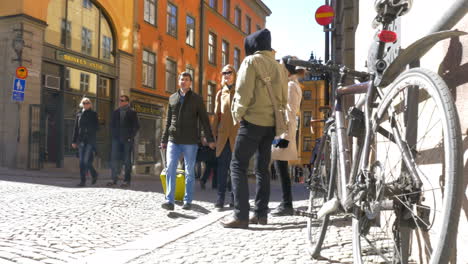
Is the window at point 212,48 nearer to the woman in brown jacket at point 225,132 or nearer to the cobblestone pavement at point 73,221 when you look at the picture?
the cobblestone pavement at point 73,221

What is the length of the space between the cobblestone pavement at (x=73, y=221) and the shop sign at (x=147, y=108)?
Result: 12402 mm

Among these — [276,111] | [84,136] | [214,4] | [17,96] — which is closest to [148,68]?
[17,96]

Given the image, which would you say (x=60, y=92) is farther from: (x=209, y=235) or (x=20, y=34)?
(x=209, y=235)

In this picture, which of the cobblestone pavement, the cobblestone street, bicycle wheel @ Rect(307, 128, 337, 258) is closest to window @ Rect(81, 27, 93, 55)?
the cobblestone pavement

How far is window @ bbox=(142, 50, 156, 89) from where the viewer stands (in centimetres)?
2072

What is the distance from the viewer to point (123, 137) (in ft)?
30.6

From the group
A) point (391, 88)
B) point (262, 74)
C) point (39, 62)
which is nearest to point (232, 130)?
point (262, 74)

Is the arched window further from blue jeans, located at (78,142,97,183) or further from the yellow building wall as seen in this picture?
blue jeans, located at (78,142,97,183)

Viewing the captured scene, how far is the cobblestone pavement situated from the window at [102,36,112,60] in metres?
11.4

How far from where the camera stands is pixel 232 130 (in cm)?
626

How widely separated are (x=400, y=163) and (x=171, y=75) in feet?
71.4

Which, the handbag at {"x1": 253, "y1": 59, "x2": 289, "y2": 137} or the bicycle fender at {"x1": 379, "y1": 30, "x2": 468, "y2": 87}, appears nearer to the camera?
the bicycle fender at {"x1": 379, "y1": 30, "x2": 468, "y2": 87}

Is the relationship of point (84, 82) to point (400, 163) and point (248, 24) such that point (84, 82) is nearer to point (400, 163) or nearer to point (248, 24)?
point (400, 163)

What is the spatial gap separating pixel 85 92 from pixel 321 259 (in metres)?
15.4
